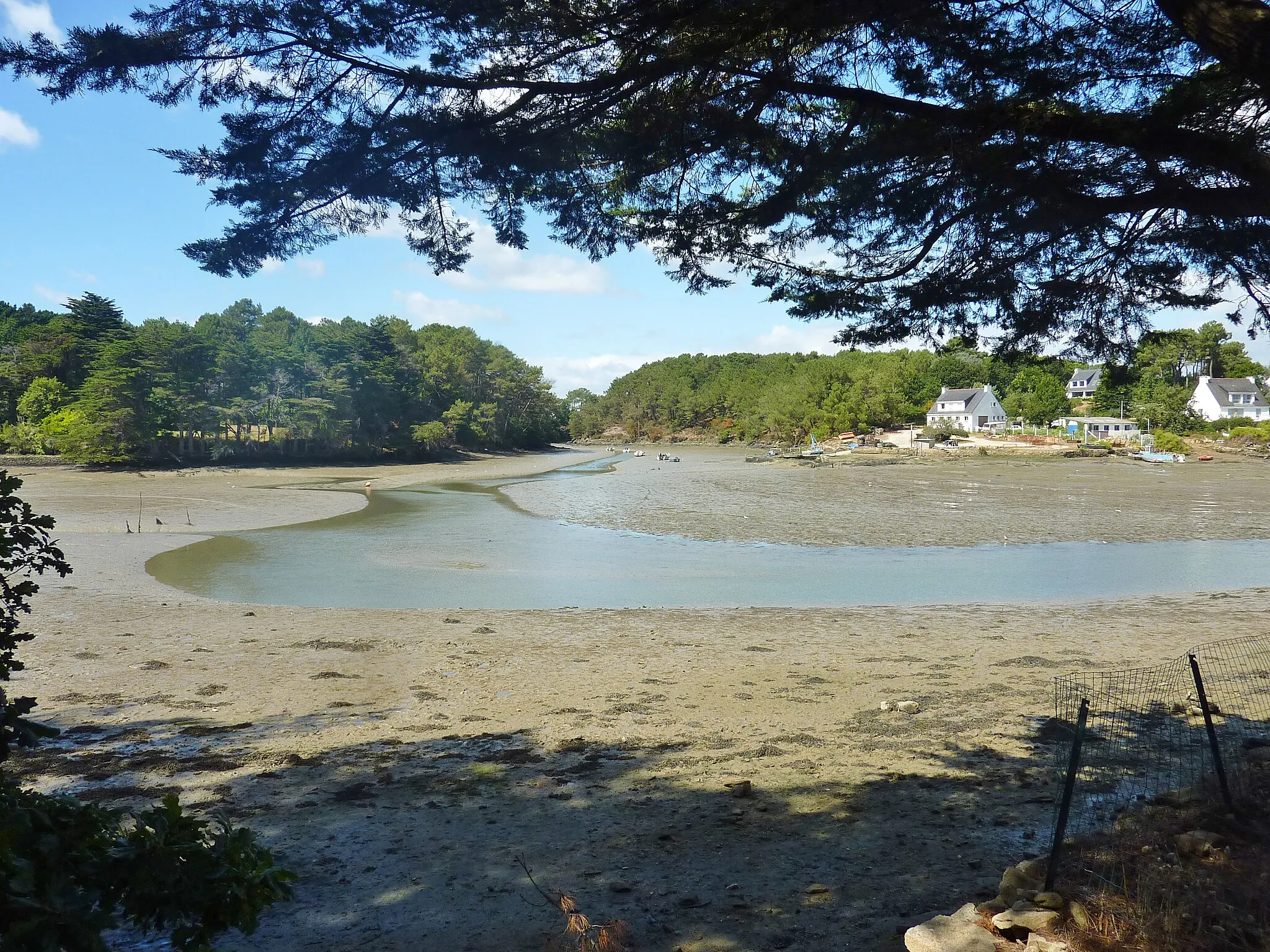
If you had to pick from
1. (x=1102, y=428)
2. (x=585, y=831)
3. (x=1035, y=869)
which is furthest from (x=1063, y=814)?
(x=1102, y=428)

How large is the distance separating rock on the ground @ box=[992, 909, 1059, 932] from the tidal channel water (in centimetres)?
1072

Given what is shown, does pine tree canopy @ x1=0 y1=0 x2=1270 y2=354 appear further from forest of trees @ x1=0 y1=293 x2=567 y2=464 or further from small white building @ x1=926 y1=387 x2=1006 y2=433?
small white building @ x1=926 y1=387 x2=1006 y2=433

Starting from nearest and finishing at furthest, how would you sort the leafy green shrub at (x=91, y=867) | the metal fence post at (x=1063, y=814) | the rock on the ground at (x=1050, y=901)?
the leafy green shrub at (x=91, y=867) → the rock on the ground at (x=1050, y=901) → the metal fence post at (x=1063, y=814)

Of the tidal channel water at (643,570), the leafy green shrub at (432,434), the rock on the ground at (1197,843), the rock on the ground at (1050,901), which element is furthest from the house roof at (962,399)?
the rock on the ground at (1050,901)

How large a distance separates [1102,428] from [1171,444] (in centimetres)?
1962

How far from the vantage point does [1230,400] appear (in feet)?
273

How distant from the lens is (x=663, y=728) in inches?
281

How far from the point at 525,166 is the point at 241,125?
149cm

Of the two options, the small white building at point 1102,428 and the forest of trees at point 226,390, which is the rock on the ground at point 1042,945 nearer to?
the forest of trees at point 226,390

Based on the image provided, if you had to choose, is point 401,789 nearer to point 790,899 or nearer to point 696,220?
point 790,899

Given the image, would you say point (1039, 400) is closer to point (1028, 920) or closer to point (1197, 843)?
point (1197, 843)

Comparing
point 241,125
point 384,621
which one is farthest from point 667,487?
point 241,125

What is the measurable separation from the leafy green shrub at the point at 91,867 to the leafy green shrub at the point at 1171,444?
7500 cm

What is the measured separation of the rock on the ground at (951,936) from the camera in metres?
3.14
